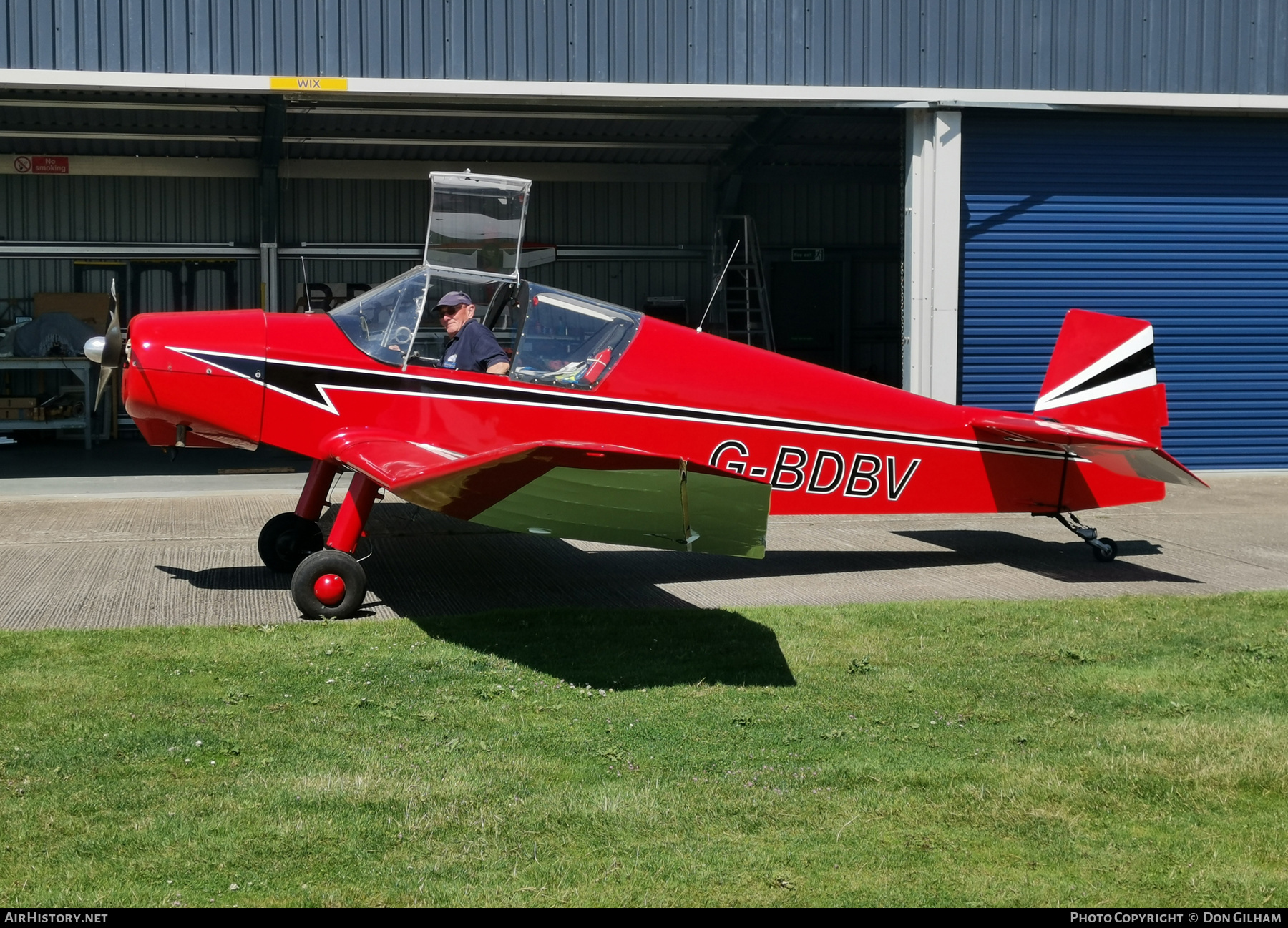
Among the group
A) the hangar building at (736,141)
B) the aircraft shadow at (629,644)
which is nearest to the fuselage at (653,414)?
the aircraft shadow at (629,644)

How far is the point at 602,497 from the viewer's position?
5.65m

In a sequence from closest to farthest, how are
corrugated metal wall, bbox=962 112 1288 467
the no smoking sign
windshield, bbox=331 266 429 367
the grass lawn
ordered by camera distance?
1. the grass lawn
2. windshield, bbox=331 266 429 367
3. corrugated metal wall, bbox=962 112 1288 467
4. the no smoking sign

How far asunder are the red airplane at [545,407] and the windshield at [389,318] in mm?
11

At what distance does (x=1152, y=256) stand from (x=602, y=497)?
1024cm

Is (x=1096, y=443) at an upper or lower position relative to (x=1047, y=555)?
upper

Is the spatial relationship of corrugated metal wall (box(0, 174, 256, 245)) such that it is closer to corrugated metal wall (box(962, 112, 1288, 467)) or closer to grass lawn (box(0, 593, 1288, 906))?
corrugated metal wall (box(962, 112, 1288, 467))

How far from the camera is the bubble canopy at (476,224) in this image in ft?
24.8

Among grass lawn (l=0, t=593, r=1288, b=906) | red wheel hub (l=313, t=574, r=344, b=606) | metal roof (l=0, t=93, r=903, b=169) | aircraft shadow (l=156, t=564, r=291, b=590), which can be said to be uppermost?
metal roof (l=0, t=93, r=903, b=169)

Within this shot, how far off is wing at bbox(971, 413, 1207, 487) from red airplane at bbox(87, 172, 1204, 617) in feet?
0.05

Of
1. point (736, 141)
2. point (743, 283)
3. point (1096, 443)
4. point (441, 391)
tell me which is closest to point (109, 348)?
point (441, 391)

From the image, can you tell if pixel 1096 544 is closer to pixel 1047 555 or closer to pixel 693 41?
pixel 1047 555

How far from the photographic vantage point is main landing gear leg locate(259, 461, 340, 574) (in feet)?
26.4

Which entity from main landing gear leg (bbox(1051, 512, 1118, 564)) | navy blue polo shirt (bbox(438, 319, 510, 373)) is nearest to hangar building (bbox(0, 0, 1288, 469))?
main landing gear leg (bbox(1051, 512, 1118, 564))

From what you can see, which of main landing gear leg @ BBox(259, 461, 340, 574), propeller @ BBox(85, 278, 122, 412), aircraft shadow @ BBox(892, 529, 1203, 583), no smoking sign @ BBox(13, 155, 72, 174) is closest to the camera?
propeller @ BBox(85, 278, 122, 412)
